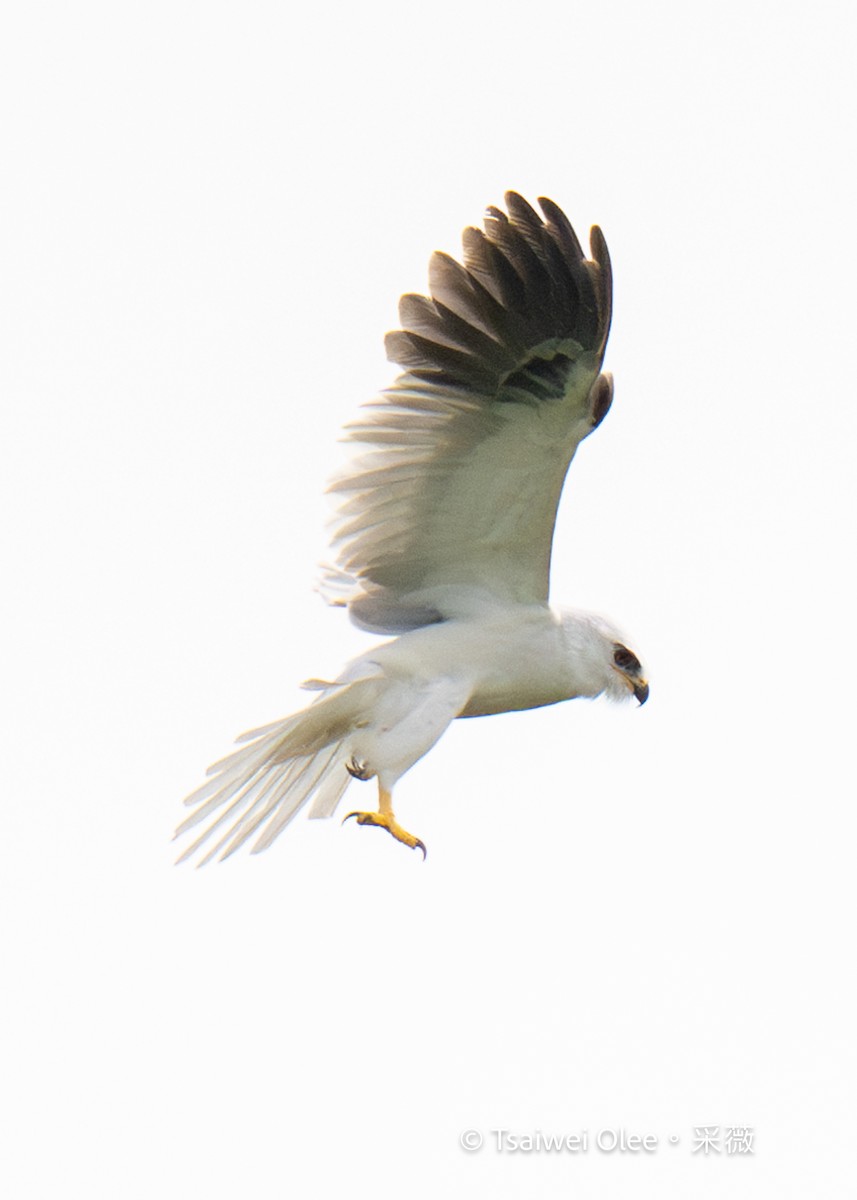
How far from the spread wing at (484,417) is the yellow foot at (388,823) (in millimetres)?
1043

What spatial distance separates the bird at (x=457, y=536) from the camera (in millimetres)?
6688

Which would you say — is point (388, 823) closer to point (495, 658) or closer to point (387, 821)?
point (387, 821)

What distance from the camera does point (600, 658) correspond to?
7.51 m

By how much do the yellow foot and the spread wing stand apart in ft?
3.42

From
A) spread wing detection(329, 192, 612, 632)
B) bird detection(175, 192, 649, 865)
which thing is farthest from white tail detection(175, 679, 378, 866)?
spread wing detection(329, 192, 612, 632)

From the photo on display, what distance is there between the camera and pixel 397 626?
24.9 ft

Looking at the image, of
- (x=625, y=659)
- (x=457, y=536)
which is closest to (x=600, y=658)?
(x=625, y=659)

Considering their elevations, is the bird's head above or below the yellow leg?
above

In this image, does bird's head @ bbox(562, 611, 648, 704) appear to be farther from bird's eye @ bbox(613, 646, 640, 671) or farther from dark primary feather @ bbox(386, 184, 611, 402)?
dark primary feather @ bbox(386, 184, 611, 402)

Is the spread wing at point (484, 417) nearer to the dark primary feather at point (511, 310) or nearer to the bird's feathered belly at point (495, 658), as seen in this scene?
the dark primary feather at point (511, 310)

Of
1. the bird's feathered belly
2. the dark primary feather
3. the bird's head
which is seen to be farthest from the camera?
the bird's head

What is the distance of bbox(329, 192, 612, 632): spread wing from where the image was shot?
261 inches

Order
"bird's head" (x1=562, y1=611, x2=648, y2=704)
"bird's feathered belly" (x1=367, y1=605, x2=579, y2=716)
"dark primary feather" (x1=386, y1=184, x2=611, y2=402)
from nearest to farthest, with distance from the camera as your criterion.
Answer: "dark primary feather" (x1=386, y1=184, x2=611, y2=402) < "bird's feathered belly" (x1=367, y1=605, x2=579, y2=716) < "bird's head" (x1=562, y1=611, x2=648, y2=704)

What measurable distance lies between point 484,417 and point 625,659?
1269mm
